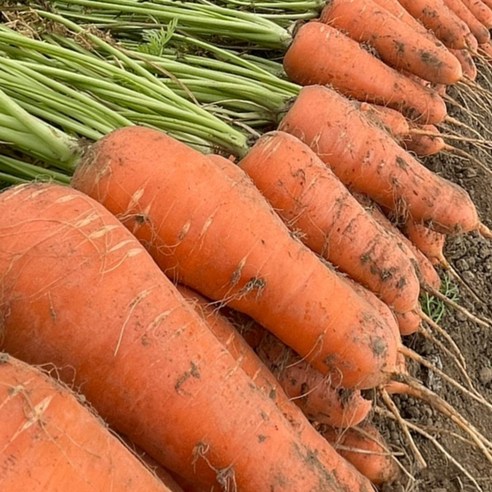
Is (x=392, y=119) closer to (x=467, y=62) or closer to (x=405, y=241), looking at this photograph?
(x=405, y=241)

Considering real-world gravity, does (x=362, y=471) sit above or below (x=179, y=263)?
below

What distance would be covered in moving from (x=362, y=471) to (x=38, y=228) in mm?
1151

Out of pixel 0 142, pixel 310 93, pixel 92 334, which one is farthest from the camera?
pixel 310 93

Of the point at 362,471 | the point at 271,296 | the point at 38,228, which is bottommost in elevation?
the point at 362,471

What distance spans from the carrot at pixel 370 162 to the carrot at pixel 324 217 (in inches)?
9.4

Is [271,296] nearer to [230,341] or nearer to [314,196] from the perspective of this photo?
[230,341]

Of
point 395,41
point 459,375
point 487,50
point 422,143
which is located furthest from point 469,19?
point 459,375

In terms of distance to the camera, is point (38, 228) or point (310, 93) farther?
point (310, 93)

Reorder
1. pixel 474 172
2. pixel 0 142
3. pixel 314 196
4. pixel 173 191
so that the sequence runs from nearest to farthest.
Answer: pixel 173 191 < pixel 0 142 < pixel 314 196 < pixel 474 172

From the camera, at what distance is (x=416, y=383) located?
179 cm

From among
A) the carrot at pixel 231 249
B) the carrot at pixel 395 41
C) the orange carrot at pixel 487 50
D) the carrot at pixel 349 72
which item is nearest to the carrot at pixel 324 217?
the carrot at pixel 231 249

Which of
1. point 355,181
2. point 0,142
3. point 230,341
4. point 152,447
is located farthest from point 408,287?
point 0,142

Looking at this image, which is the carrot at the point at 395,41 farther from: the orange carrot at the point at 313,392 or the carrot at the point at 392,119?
the orange carrot at the point at 313,392

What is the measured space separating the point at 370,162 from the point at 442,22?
61.0 inches
